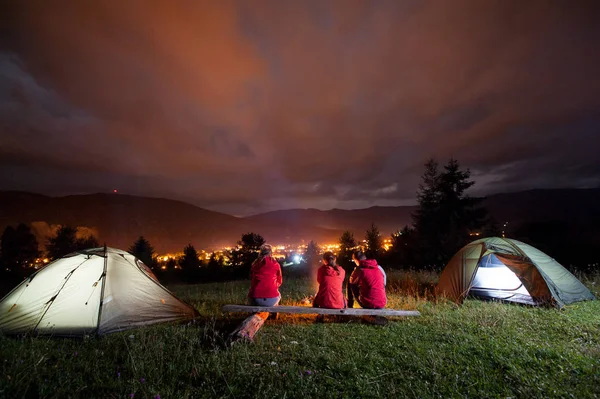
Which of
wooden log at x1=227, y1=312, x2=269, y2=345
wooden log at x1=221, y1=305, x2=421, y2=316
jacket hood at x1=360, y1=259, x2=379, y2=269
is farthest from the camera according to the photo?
jacket hood at x1=360, y1=259, x2=379, y2=269

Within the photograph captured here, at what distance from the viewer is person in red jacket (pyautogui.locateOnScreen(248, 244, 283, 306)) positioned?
25.5 ft

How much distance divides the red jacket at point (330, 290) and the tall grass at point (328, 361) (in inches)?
20.0

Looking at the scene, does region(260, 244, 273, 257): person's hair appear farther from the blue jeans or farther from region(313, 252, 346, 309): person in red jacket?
region(313, 252, 346, 309): person in red jacket

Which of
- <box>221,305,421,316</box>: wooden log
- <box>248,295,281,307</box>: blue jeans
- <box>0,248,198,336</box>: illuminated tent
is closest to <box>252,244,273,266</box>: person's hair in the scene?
<box>248,295,281,307</box>: blue jeans

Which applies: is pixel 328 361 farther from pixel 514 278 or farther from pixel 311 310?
pixel 514 278

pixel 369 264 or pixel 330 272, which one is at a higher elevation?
pixel 369 264

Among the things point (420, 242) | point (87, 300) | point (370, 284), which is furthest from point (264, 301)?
point (420, 242)

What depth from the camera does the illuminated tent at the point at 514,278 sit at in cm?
921

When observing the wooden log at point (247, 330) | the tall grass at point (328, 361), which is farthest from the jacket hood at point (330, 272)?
the wooden log at point (247, 330)

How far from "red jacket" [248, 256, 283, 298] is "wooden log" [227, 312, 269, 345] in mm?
694

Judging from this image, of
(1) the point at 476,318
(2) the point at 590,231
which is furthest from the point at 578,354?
(2) the point at 590,231

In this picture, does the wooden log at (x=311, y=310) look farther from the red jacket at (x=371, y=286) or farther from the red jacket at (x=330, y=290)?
the red jacket at (x=371, y=286)

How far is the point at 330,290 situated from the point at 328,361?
2777 millimetres

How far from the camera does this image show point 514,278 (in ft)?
37.7
